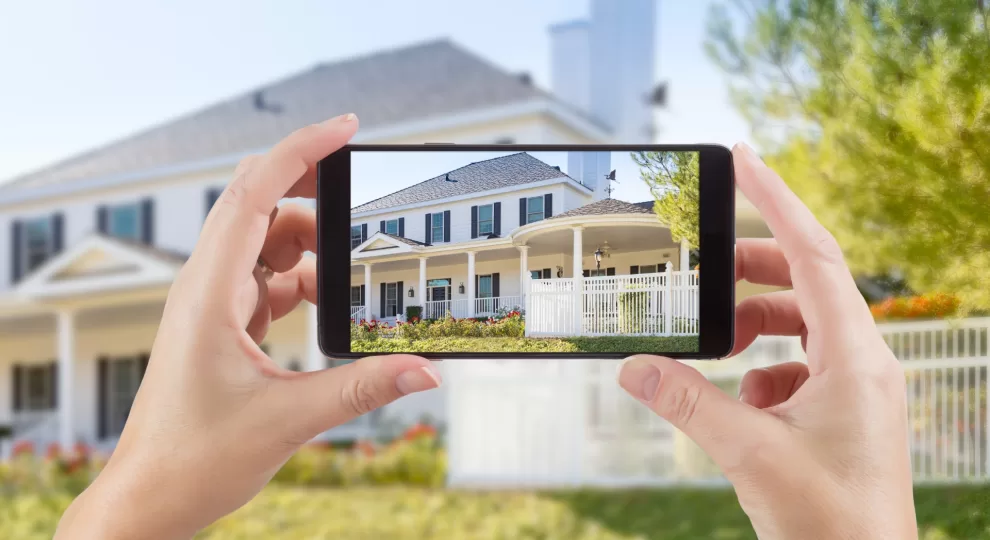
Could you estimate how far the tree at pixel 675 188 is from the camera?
1616mm

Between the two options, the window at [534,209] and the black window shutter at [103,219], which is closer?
the window at [534,209]

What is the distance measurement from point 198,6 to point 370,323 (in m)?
12.9

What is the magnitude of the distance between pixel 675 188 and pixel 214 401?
3.16 feet

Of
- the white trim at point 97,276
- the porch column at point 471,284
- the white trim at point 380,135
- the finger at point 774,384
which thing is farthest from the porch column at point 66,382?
the finger at point 774,384

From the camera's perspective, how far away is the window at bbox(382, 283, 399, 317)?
1.66m

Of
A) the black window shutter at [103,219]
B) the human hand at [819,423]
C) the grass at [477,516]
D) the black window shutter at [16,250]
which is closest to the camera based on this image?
the human hand at [819,423]

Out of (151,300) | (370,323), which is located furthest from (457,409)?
(151,300)

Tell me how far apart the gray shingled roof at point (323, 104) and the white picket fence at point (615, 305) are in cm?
765

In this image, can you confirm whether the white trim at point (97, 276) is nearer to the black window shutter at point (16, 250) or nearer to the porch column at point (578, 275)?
the black window shutter at point (16, 250)

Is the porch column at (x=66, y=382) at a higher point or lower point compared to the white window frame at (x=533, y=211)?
lower

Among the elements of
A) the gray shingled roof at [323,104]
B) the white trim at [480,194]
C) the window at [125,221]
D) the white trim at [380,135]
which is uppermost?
the gray shingled roof at [323,104]

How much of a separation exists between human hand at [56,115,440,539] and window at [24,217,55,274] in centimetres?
1174

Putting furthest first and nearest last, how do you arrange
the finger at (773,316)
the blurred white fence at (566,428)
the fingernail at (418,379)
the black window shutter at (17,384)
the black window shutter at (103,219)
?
1. the black window shutter at (17,384)
2. the black window shutter at (103,219)
3. the blurred white fence at (566,428)
4. the finger at (773,316)
5. the fingernail at (418,379)

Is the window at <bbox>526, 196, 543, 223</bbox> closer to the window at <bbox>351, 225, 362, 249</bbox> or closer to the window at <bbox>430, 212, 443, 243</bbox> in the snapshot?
the window at <bbox>430, 212, 443, 243</bbox>
